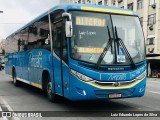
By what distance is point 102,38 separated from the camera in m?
9.41

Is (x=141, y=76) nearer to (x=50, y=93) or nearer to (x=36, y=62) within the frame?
(x=50, y=93)

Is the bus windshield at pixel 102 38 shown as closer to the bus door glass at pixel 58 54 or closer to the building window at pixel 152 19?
the bus door glass at pixel 58 54

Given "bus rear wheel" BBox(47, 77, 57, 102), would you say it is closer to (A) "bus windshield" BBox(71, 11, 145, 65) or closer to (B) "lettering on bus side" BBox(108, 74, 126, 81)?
(A) "bus windshield" BBox(71, 11, 145, 65)

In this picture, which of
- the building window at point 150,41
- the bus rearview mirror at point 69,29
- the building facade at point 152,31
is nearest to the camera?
the bus rearview mirror at point 69,29

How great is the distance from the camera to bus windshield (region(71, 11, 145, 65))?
9.19 metres

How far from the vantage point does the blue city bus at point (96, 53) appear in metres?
9.03

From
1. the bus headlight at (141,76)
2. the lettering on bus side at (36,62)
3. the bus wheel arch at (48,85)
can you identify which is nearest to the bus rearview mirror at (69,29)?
the bus headlight at (141,76)

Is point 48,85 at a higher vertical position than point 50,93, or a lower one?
higher

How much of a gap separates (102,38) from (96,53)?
0.51 metres

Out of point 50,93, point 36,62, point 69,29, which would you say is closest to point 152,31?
point 36,62

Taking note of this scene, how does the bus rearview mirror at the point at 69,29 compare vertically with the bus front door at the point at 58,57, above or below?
above

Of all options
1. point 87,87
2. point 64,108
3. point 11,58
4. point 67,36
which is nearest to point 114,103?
point 64,108

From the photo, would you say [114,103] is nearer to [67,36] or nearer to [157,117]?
[157,117]

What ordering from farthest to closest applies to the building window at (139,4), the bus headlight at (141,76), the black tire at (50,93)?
the building window at (139,4) < the black tire at (50,93) < the bus headlight at (141,76)
